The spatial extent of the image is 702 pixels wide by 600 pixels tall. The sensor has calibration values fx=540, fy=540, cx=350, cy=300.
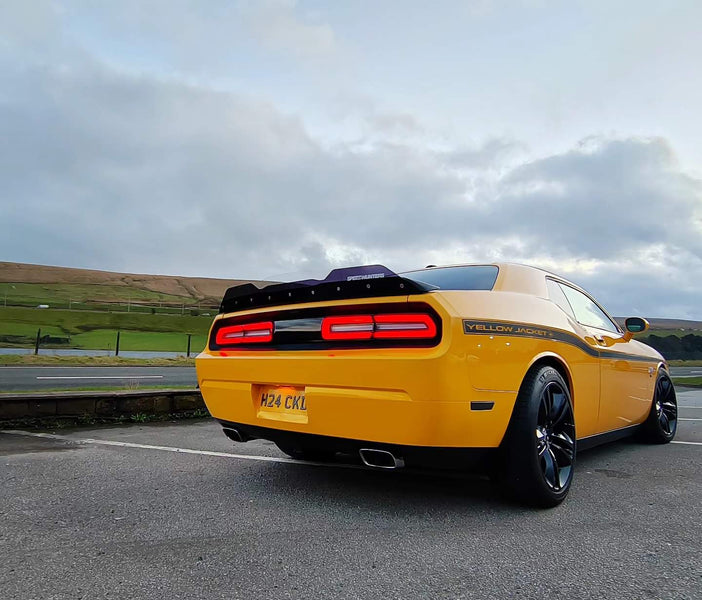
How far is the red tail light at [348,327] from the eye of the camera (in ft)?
8.99

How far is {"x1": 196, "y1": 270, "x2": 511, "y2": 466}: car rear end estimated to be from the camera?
2529mm

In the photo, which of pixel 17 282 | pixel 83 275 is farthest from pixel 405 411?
pixel 83 275

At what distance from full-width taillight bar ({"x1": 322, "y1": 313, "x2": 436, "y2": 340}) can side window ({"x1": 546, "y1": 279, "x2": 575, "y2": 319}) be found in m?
1.42

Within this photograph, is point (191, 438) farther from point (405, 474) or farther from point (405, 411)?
point (405, 411)

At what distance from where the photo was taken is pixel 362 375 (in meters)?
2.65

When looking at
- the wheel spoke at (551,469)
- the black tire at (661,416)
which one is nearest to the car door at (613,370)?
the black tire at (661,416)

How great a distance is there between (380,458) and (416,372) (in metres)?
0.52

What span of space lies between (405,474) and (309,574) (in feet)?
5.97

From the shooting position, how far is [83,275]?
104 metres

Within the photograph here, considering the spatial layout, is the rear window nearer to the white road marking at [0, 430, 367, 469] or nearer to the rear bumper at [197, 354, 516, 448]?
the rear bumper at [197, 354, 516, 448]

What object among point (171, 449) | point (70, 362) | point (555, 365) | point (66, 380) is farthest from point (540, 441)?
point (70, 362)

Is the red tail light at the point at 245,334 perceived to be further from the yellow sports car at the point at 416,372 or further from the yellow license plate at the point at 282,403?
the yellow license plate at the point at 282,403

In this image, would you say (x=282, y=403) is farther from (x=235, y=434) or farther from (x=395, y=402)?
(x=395, y=402)

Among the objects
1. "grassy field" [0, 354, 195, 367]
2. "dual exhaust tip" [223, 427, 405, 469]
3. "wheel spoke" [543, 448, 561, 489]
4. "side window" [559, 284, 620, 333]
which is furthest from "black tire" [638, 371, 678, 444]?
"grassy field" [0, 354, 195, 367]
